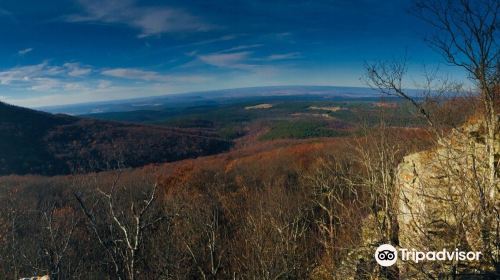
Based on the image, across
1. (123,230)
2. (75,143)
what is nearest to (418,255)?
(123,230)

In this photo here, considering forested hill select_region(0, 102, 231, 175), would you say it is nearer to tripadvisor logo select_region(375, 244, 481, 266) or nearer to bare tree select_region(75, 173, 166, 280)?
bare tree select_region(75, 173, 166, 280)

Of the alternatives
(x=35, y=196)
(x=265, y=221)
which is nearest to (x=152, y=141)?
(x=35, y=196)

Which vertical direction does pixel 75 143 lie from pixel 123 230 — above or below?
below

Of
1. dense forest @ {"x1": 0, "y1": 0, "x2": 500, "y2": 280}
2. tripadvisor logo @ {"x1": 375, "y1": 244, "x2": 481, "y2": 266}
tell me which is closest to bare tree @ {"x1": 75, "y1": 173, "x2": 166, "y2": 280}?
dense forest @ {"x1": 0, "y1": 0, "x2": 500, "y2": 280}

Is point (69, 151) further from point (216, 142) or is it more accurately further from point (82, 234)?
point (82, 234)

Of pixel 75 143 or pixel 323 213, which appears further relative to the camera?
pixel 75 143

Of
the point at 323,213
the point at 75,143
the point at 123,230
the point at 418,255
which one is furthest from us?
the point at 75,143

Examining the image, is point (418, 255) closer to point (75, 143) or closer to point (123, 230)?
point (123, 230)
